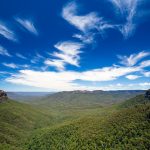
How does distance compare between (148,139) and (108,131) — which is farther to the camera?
(108,131)

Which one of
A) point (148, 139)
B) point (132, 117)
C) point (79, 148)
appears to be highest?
point (132, 117)

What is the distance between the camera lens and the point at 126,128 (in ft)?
610

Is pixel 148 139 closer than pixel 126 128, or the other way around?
pixel 148 139

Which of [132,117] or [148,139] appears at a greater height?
[132,117]

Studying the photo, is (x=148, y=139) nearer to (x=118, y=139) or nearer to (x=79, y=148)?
(x=118, y=139)

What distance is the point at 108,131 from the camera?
655 feet

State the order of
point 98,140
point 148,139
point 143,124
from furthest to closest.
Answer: point 98,140
point 143,124
point 148,139

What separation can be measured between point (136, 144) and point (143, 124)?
22.2m

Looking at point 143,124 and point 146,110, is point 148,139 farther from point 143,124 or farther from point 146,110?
point 146,110

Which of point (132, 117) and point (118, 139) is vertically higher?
point (132, 117)

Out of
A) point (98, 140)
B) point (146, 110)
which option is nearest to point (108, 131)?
point (98, 140)

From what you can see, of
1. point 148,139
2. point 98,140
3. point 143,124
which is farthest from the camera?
point 98,140

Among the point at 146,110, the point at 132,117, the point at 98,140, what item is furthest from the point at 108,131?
the point at 146,110

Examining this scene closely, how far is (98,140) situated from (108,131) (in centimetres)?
1403
